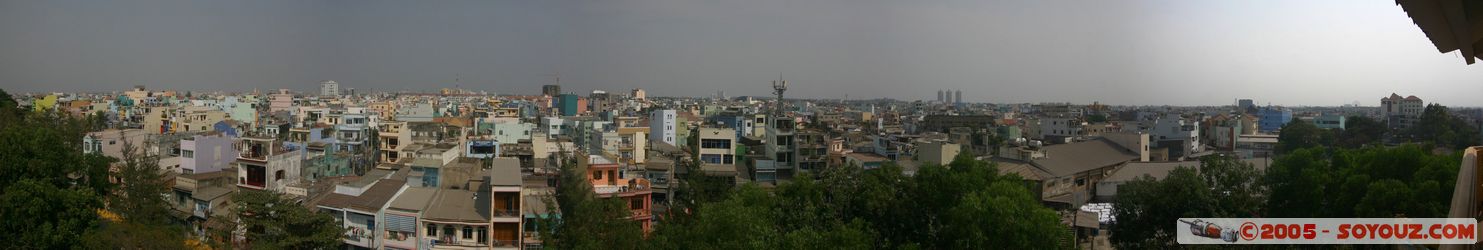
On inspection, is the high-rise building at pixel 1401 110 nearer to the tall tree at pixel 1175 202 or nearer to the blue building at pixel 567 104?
the tall tree at pixel 1175 202

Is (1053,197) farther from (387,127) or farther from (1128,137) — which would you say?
(387,127)

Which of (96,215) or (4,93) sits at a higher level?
(4,93)

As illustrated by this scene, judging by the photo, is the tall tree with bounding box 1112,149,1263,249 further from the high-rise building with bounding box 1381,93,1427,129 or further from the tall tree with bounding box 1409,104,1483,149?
the high-rise building with bounding box 1381,93,1427,129

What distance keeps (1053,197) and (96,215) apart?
10.3 meters

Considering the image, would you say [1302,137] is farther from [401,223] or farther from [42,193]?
[42,193]

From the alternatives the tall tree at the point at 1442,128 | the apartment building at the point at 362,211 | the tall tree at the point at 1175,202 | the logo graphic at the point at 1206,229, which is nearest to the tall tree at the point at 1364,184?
the tall tree at the point at 1175,202

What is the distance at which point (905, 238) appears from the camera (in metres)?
7.36

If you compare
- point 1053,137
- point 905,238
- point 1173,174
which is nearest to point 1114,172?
point 1173,174

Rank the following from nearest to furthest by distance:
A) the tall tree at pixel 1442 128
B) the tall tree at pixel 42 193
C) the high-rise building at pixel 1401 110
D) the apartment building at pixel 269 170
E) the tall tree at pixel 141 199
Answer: the tall tree at pixel 42 193 → the tall tree at pixel 141 199 → the apartment building at pixel 269 170 → the tall tree at pixel 1442 128 → the high-rise building at pixel 1401 110

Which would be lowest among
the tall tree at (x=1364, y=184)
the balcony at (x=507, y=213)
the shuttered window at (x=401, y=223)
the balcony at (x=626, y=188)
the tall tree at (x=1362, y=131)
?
the shuttered window at (x=401, y=223)

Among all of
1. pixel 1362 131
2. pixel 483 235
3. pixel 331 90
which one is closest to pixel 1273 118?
pixel 1362 131

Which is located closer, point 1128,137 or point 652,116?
point 1128,137

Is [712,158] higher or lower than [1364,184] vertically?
lower

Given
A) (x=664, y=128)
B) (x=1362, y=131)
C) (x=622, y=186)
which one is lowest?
(x=622, y=186)
